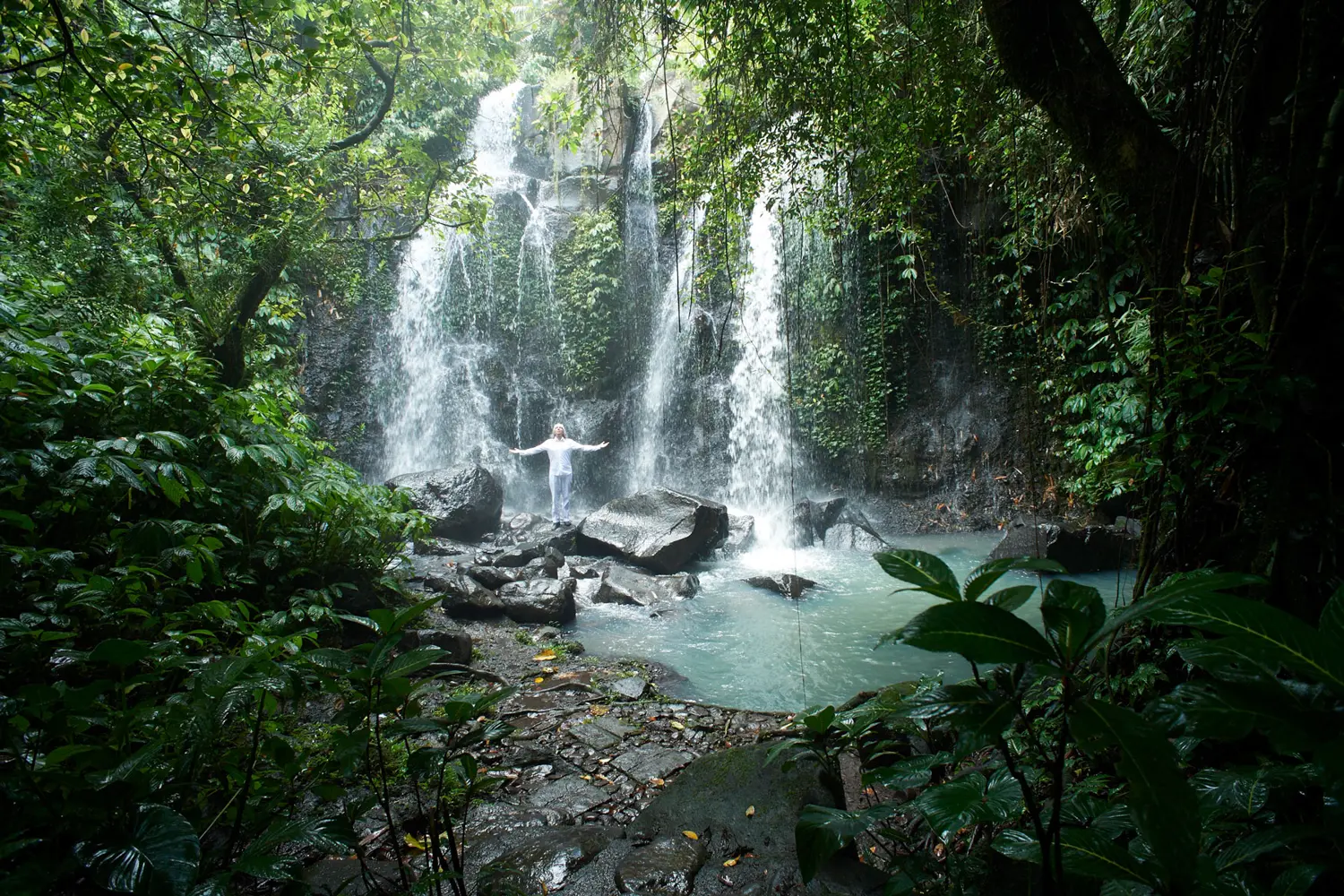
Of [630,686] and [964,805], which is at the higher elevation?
[964,805]

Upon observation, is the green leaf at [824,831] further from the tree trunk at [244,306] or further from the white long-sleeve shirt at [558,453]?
the white long-sleeve shirt at [558,453]

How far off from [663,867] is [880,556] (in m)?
1.67

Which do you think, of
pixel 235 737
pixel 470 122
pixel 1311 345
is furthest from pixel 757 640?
pixel 470 122

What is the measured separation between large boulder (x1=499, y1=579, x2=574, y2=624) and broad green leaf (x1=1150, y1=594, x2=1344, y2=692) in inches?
233

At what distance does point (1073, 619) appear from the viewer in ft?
2.77

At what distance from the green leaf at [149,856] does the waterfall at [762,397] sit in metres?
10.5

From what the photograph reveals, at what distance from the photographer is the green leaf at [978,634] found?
773 mm

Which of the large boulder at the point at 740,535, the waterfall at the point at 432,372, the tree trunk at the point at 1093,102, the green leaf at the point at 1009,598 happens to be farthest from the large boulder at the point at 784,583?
the waterfall at the point at 432,372

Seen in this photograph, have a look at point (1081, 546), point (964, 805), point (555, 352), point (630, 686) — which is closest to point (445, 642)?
point (630, 686)

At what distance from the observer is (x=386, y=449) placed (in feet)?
44.0

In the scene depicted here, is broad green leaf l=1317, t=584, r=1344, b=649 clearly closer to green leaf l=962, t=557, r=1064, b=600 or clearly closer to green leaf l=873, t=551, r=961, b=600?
green leaf l=962, t=557, r=1064, b=600

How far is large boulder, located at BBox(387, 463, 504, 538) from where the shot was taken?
961 centimetres

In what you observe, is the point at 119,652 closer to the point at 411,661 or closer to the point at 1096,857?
the point at 411,661

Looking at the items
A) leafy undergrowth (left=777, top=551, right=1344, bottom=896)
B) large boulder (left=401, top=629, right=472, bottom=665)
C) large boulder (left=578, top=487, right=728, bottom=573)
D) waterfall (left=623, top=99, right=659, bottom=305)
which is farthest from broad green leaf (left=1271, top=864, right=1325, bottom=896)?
waterfall (left=623, top=99, right=659, bottom=305)
